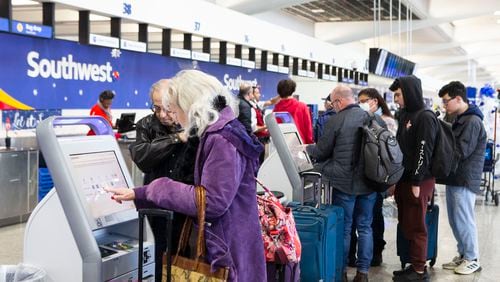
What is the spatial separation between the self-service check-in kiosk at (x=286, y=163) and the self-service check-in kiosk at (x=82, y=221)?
1.52m

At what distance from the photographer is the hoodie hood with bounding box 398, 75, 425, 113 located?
13.5 feet

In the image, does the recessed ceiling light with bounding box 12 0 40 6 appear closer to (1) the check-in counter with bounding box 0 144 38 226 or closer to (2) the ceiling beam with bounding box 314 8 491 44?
(1) the check-in counter with bounding box 0 144 38 226

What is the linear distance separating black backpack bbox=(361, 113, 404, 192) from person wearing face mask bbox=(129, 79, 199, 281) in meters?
1.46

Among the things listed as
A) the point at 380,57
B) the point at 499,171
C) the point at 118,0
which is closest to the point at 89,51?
the point at 118,0

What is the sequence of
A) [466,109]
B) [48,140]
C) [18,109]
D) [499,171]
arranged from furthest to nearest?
[499,171], [18,109], [466,109], [48,140]

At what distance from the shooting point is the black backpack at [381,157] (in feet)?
12.5

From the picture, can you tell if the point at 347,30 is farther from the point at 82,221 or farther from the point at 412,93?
the point at 82,221

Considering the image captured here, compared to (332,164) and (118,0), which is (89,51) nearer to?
(118,0)

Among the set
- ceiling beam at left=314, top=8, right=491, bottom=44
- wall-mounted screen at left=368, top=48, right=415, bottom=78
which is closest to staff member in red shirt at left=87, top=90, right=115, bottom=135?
wall-mounted screen at left=368, top=48, right=415, bottom=78

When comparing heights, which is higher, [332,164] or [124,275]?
[332,164]

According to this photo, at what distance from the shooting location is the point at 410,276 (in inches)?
170

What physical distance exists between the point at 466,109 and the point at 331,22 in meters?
12.1

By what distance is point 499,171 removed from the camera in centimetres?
967

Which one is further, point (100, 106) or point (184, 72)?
point (100, 106)
